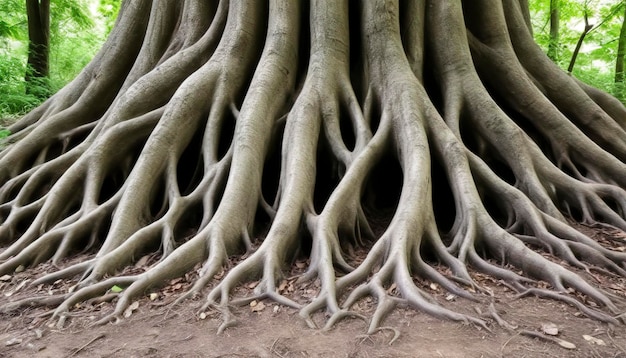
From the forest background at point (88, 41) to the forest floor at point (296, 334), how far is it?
4835 mm

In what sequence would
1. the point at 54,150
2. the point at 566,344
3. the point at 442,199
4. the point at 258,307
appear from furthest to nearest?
the point at 54,150 → the point at 442,199 → the point at 258,307 → the point at 566,344

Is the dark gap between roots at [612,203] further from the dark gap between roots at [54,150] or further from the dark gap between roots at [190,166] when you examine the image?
the dark gap between roots at [54,150]

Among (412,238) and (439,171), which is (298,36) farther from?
(412,238)

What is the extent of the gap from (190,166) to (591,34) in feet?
53.0

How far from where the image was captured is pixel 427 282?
342 centimetres

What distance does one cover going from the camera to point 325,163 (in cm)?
532

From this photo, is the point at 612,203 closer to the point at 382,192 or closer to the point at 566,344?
the point at 382,192

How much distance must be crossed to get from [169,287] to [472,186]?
10.2ft

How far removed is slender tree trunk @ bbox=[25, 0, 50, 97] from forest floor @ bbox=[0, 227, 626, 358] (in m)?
9.89

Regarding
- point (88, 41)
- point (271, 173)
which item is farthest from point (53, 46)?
point (271, 173)

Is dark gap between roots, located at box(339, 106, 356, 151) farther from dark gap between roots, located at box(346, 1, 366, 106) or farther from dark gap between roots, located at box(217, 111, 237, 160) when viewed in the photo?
dark gap between roots, located at box(217, 111, 237, 160)

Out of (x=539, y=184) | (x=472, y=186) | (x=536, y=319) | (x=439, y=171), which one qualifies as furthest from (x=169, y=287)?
(x=539, y=184)

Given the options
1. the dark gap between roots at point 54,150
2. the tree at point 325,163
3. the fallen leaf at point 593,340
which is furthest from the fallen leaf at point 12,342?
the dark gap between roots at point 54,150

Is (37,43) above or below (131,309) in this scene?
above
